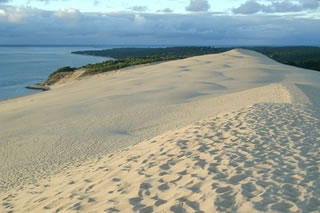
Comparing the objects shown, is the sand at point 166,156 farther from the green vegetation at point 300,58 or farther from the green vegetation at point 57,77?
the green vegetation at point 300,58

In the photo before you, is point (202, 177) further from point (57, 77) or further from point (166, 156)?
point (57, 77)

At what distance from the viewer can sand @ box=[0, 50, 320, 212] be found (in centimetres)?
524

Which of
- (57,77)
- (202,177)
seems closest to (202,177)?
(202,177)

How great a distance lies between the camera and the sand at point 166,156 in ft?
17.2

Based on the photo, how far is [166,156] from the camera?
24.3 ft

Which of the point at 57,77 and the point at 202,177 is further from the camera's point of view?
the point at 57,77

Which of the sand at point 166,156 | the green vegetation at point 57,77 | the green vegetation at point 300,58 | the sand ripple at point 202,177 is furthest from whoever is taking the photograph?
the green vegetation at point 300,58

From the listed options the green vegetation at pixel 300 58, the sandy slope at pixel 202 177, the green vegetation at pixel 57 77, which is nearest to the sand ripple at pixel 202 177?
the sandy slope at pixel 202 177

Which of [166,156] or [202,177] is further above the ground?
[202,177]

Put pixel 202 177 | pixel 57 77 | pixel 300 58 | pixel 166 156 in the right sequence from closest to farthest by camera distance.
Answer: pixel 202 177
pixel 166 156
pixel 57 77
pixel 300 58

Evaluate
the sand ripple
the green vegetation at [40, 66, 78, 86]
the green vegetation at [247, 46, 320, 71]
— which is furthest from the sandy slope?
the green vegetation at [247, 46, 320, 71]

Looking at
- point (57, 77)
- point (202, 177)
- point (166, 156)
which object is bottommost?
point (57, 77)

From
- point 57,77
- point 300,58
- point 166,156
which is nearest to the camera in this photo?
point 166,156

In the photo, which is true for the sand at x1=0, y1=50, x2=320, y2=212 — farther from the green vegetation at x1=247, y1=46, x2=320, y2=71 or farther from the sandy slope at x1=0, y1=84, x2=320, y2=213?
the green vegetation at x1=247, y1=46, x2=320, y2=71
